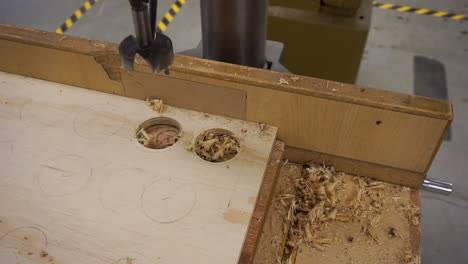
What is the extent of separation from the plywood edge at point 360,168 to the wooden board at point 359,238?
4 centimetres

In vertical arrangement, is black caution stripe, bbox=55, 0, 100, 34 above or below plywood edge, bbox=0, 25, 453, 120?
below

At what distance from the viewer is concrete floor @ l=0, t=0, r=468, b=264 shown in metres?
2.01

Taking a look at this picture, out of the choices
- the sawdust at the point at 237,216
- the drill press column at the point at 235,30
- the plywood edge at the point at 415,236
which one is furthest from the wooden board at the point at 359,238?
the drill press column at the point at 235,30

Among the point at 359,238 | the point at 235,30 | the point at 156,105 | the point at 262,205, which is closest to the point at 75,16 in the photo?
the point at 156,105

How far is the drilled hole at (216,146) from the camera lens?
41.8 inches

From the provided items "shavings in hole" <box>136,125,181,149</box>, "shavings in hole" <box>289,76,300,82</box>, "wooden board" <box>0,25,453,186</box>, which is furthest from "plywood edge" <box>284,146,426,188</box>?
"shavings in hole" <box>136,125,181,149</box>

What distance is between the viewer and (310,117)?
1047mm

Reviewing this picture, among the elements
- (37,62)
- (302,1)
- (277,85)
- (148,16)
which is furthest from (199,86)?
(302,1)

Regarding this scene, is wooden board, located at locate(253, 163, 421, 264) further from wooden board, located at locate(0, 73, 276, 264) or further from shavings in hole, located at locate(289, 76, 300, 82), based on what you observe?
shavings in hole, located at locate(289, 76, 300, 82)

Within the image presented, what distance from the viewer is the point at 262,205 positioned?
97cm

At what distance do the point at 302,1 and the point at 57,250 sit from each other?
149 centimetres

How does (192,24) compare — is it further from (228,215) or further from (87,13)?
(228,215)

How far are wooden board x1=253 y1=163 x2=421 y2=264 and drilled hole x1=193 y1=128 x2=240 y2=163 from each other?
175 millimetres

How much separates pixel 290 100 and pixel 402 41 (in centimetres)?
213
